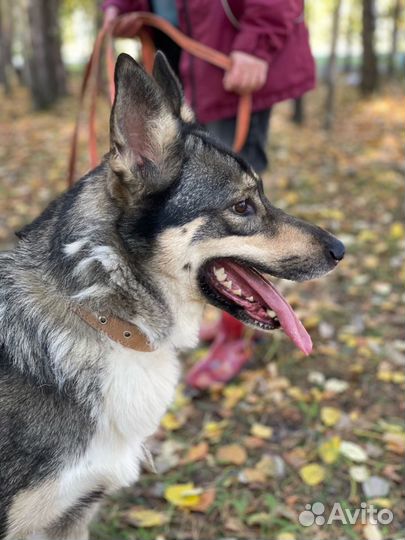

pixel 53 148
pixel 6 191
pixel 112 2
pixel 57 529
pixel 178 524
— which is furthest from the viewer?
pixel 53 148

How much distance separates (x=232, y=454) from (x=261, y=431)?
25 centimetres

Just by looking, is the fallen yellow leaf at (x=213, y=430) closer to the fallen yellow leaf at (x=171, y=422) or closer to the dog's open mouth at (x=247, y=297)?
the fallen yellow leaf at (x=171, y=422)

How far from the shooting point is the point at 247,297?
2.27 metres

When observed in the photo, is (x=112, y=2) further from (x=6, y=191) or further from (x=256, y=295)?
(x=6, y=191)

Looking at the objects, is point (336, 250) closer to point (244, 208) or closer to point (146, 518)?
point (244, 208)

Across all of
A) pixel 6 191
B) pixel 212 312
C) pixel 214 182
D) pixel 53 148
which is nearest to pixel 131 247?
pixel 214 182

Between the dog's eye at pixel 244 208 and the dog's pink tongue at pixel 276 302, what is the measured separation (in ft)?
0.73

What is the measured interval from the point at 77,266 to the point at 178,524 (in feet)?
5.02

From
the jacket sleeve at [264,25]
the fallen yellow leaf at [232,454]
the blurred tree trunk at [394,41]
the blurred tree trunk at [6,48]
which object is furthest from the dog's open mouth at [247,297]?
the blurred tree trunk at [6,48]

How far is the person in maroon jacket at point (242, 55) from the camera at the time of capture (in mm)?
2861

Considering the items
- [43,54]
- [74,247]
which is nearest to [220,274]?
[74,247]

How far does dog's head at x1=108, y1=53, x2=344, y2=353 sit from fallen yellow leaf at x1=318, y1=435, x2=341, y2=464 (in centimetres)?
101

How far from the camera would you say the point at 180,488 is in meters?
Answer: 2.90

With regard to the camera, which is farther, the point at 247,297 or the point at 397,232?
the point at 397,232
